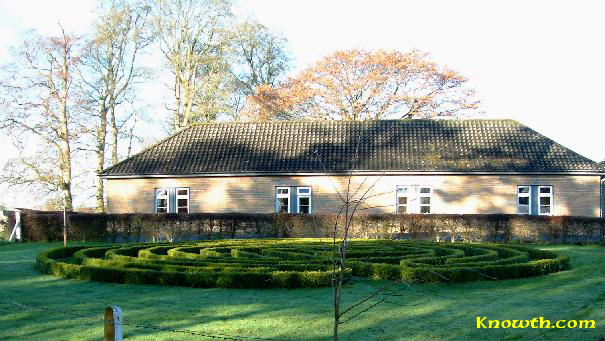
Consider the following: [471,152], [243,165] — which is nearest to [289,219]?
[243,165]

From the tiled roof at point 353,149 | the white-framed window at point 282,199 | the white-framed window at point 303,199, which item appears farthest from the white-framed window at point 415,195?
the white-framed window at point 282,199

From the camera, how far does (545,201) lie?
31.6 m

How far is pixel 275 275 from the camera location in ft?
45.0

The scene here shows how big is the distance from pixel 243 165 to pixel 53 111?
486 inches

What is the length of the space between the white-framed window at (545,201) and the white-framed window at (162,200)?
58.5ft

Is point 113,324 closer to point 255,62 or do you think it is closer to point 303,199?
point 303,199

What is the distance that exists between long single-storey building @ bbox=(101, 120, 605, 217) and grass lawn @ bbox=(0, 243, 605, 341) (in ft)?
54.5

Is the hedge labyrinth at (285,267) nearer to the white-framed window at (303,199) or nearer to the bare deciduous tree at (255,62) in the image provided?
the white-framed window at (303,199)

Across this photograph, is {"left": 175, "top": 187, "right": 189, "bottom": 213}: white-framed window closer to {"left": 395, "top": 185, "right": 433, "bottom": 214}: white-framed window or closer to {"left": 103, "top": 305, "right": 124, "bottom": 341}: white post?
{"left": 395, "top": 185, "right": 433, "bottom": 214}: white-framed window

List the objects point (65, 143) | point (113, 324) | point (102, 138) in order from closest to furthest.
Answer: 1. point (113, 324)
2. point (65, 143)
3. point (102, 138)

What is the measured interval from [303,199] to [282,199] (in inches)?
40.2

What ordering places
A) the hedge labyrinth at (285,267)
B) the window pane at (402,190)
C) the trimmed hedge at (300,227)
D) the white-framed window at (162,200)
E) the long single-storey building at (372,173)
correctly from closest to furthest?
the hedge labyrinth at (285,267) → the trimmed hedge at (300,227) → the long single-storey building at (372,173) → the window pane at (402,190) → the white-framed window at (162,200)

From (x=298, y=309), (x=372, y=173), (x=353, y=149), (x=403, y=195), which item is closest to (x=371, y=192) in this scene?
(x=372, y=173)

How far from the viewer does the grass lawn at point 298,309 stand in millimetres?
9422
